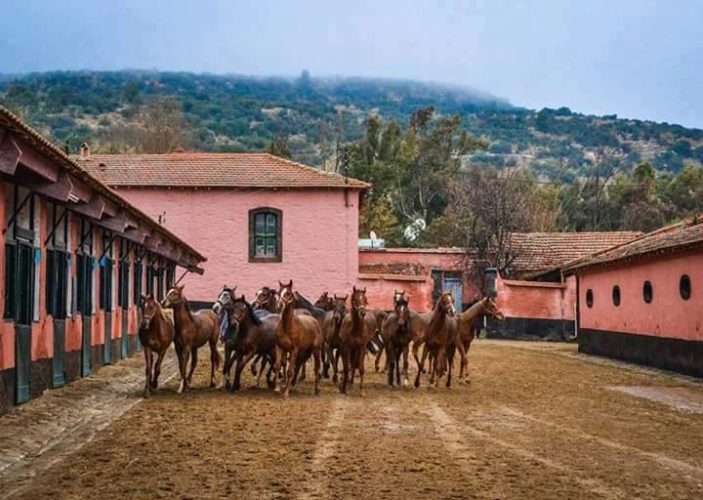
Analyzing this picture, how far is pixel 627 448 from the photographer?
35.9 ft

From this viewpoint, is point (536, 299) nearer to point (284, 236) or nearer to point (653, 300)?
point (284, 236)

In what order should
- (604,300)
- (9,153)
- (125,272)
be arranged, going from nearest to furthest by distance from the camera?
(9,153) < (125,272) < (604,300)

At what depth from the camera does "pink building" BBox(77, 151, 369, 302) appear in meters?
42.1

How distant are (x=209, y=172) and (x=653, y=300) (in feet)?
75.0

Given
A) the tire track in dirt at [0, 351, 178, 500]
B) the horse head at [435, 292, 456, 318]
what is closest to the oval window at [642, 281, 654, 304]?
the horse head at [435, 292, 456, 318]

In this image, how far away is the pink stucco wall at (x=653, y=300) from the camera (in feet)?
73.8

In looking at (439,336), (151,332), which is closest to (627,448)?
(439,336)

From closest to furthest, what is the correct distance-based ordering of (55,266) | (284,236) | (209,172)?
1. (55,266)
2. (284,236)
3. (209,172)

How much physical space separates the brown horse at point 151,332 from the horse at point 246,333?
1.17 m

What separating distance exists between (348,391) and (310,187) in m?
25.4

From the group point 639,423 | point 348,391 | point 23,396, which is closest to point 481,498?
point 639,423

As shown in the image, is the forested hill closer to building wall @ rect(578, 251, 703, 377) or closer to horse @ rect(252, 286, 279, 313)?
building wall @ rect(578, 251, 703, 377)

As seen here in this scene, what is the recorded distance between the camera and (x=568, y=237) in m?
48.9

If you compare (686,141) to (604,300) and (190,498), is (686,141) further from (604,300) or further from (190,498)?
(190,498)
